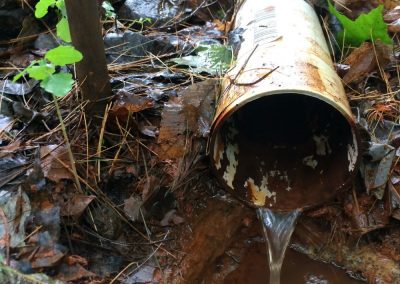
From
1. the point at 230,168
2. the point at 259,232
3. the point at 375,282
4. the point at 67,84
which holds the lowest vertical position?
the point at 375,282

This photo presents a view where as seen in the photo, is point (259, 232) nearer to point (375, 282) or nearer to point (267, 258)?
point (267, 258)

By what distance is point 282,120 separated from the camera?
2.28 metres

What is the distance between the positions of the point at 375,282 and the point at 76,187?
131cm

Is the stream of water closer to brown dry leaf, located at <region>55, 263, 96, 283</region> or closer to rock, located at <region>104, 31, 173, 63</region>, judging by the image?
brown dry leaf, located at <region>55, 263, 96, 283</region>

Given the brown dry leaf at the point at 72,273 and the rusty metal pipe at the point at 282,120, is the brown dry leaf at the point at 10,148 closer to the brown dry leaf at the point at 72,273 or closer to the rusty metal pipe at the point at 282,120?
the brown dry leaf at the point at 72,273

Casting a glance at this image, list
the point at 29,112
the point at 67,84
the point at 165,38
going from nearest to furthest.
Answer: the point at 67,84 < the point at 29,112 < the point at 165,38

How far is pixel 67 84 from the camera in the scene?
4.86 ft

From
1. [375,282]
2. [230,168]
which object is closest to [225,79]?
[230,168]

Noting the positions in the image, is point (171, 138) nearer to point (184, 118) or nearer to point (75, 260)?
point (184, 118)

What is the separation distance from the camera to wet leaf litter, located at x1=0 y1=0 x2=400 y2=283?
5.52ft

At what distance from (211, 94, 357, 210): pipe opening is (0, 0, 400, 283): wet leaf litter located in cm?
7

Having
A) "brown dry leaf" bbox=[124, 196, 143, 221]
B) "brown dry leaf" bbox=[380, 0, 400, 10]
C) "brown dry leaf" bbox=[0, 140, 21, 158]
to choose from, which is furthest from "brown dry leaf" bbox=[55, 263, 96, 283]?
"brown dry leaf" bbox=[380, 0, 400, 10]

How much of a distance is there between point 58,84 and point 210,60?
0.95 m

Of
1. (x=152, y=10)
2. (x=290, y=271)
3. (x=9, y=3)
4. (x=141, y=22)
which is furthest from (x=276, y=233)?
(x=9, y=3)
